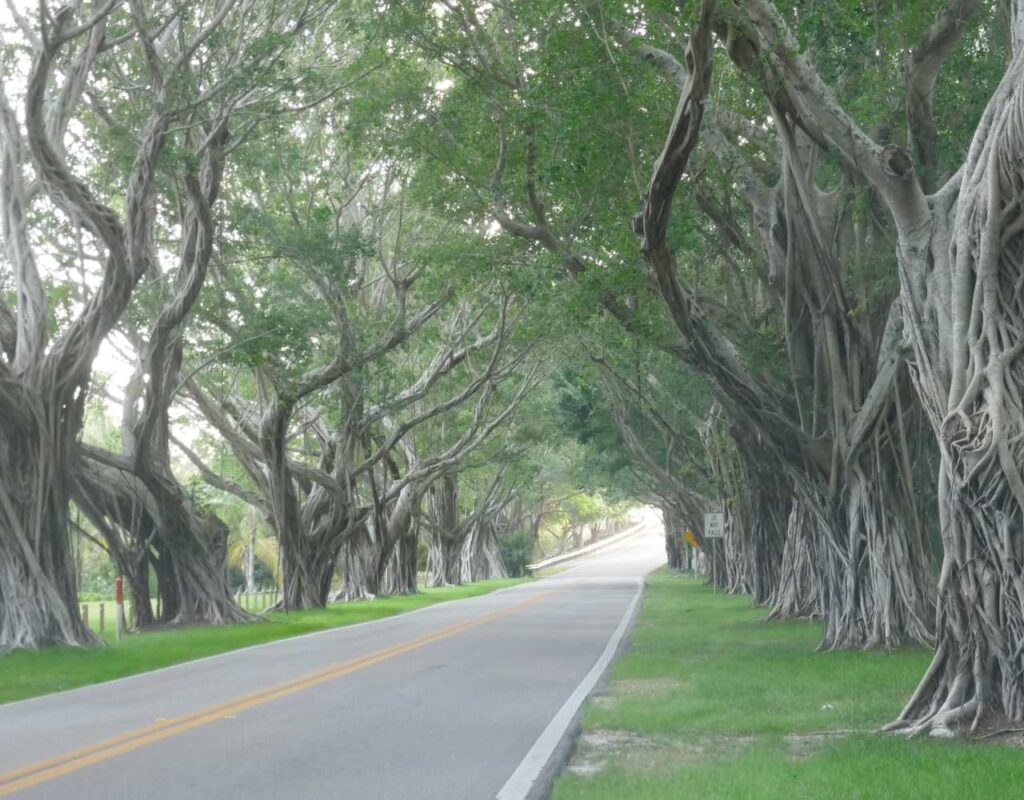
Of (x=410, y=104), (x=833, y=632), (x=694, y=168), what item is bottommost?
(x=833, y=632)

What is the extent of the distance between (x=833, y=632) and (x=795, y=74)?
1010 cm

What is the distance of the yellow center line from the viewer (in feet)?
29.3

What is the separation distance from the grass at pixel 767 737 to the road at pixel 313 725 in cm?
52

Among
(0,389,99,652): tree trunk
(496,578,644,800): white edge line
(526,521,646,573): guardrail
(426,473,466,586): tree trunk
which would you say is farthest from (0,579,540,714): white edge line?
(526,521,646,573): guardrail

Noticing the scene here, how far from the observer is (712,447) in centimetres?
3959

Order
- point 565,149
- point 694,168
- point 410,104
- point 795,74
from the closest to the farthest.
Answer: point 795,74 → point 565,149 → point 694,168 → point 410,104

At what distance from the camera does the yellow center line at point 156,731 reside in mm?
8945

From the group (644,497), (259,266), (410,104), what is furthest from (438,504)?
(410,104)

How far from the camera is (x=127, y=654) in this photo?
780 inches

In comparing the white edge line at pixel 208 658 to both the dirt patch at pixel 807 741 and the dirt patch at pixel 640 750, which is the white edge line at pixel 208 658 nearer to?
the dirt patch at pixel 640 750

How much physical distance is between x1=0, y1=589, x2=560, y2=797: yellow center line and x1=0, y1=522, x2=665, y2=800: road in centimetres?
2

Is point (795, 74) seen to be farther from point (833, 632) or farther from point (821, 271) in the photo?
point (833, 632)

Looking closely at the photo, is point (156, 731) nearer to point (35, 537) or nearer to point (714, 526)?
point (35, 537)

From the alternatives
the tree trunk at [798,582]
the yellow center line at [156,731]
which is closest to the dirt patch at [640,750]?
the yellow center line at [156,731]
